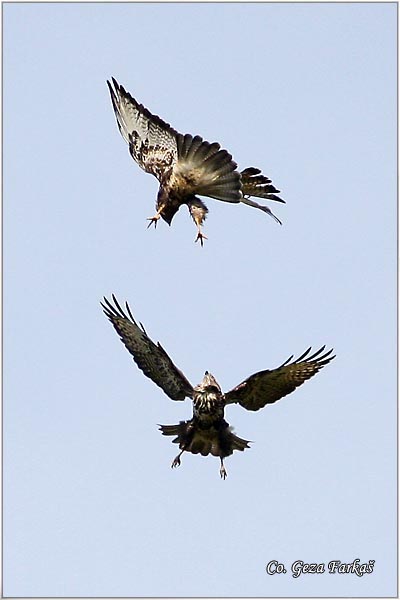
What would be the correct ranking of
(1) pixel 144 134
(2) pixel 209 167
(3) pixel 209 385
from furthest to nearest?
(1) pixel 144 134 < (3) pixel 209 385 < (2) pixel 209 167

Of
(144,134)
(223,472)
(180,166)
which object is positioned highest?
(144,134)

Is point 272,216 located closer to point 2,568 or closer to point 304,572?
point 304,572

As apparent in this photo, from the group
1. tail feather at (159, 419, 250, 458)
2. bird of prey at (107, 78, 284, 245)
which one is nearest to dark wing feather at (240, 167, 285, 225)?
bird of prey at (107, 78, 284, 245)

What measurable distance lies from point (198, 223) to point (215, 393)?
156cm

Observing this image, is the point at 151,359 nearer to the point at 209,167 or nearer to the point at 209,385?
the point at 209,385

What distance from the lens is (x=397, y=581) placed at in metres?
13.2

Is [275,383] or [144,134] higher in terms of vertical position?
[144,134]

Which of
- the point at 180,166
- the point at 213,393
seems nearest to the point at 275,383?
the point at 213,393

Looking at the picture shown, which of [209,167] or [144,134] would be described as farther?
[144,134]

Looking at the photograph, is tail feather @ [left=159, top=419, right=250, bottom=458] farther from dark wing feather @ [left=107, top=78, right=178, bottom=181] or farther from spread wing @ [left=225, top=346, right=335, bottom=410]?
dark wing feather @ [left=107, top=78, right=178, bottom=181]

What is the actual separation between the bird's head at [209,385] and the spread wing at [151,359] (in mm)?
300

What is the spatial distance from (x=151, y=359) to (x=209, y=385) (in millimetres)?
890

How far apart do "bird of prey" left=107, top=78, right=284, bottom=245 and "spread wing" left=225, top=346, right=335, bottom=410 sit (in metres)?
1.38

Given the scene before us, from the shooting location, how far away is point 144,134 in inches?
544
